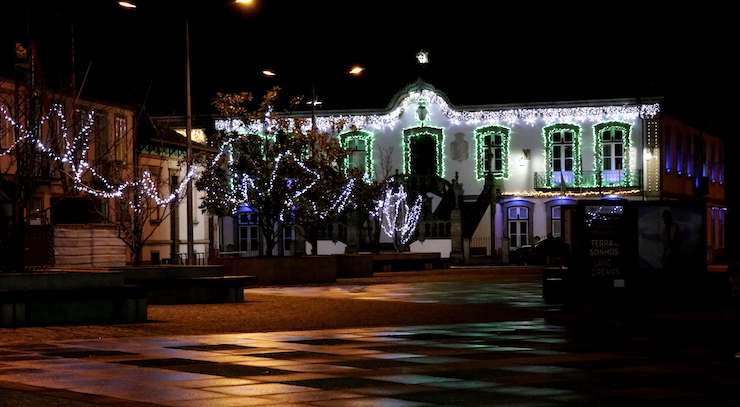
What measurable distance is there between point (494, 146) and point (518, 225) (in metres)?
4.38

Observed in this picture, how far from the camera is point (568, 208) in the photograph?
28.1 m

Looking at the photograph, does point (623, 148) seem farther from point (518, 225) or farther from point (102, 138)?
point (102, 138)

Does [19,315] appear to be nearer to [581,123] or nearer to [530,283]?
[530,283]

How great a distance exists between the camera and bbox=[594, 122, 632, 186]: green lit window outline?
6581 cm

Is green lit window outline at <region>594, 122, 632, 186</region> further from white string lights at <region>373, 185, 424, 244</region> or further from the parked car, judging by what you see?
white string lights at <region>373, 185, 424, 244</region>

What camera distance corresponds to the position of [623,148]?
66062 mm

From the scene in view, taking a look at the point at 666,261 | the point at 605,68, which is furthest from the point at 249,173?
the point at 605,68

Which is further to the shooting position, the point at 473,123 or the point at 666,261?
the point at 473,123

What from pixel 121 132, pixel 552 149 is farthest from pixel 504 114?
pixel 121 132

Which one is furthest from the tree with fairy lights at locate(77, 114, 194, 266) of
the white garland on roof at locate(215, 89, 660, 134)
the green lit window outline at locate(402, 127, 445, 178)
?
the green lit window outline at locate(402, 127, 445, 178)

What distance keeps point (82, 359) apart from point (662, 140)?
53239 millimetres

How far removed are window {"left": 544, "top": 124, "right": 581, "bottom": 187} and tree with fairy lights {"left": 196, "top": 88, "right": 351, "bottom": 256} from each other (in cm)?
2721

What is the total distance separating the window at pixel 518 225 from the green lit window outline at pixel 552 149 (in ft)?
6.57

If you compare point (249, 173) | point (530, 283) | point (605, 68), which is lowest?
point (530, 283)
